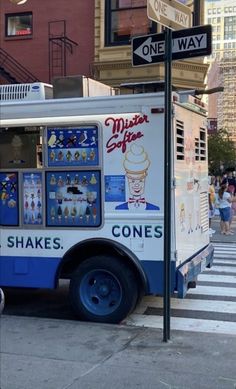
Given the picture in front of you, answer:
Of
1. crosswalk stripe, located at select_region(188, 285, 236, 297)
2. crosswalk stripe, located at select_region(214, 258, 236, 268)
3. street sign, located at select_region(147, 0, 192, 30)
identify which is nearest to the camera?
street sign, located at select_region(147, 0, 192, 30)

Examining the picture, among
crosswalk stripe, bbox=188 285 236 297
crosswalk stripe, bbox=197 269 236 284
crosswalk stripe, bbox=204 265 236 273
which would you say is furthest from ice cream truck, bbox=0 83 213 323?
crosswalk stripe, bbox=204 265 236 273

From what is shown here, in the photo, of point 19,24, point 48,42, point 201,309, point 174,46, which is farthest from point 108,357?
point 19,24

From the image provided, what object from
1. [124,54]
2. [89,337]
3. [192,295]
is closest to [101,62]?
[124,54]

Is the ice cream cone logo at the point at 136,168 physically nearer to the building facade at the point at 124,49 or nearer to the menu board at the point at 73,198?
the menu board at the point at 73,198

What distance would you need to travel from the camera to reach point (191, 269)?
673cm

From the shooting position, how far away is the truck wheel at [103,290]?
6438mm

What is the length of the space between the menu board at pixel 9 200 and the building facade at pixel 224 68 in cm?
4296

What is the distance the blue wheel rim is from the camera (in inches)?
259

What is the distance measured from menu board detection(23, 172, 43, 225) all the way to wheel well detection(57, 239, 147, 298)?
0.57m

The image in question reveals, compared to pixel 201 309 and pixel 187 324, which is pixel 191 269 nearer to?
pixel 187 324

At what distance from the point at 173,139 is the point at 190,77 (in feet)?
44.1

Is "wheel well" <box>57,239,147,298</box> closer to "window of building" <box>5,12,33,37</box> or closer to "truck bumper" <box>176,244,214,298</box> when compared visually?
"truck bumper" <box>176,244,214,298</box>

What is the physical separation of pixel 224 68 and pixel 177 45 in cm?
7627

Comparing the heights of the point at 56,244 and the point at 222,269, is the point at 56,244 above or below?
above
